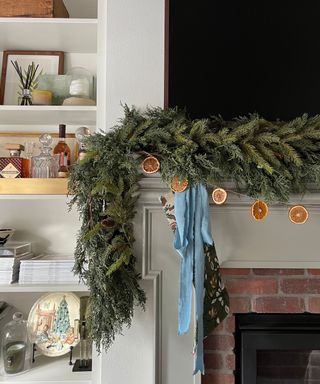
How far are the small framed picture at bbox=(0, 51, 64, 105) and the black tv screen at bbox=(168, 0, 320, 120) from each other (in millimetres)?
740

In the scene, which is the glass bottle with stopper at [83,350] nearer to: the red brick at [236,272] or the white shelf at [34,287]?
the white shelf at [34,287]

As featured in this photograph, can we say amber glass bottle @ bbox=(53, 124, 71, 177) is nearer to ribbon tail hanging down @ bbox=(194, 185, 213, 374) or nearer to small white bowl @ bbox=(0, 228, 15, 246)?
small white bowl @ bbox=(0, 228, 15, 246)

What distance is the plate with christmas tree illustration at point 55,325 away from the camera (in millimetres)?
1685

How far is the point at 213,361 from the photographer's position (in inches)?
54.9

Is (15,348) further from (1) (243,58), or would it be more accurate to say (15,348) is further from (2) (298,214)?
(1) (243,58)

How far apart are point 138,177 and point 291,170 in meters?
0.56

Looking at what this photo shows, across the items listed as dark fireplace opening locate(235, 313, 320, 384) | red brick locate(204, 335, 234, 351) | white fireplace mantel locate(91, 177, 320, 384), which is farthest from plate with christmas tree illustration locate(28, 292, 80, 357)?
dark fireplace opening locate(235, 313, 320, 384)

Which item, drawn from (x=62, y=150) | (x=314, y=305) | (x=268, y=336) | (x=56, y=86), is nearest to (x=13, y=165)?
(x=62, y=150)

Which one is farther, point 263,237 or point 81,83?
point 81,83

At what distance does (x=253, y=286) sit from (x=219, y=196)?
0.42 m

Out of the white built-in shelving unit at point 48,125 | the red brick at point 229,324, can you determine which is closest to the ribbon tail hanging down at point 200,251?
the red brick at point 229,324

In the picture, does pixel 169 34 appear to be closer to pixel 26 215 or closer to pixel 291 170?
pixel 291 170

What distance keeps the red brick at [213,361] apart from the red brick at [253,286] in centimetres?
26

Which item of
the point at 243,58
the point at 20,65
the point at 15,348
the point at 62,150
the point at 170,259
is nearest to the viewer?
the point at 170,259
